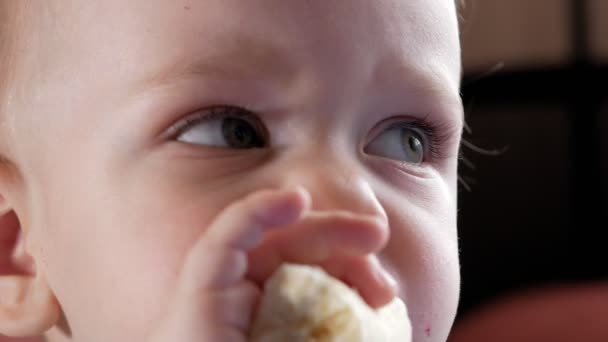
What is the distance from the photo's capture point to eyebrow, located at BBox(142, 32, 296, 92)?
56 centimetres

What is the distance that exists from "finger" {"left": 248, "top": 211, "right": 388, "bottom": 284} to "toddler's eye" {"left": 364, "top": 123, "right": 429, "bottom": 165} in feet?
0.51

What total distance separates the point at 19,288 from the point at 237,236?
27cm

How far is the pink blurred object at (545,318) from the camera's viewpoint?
1476 millimetres

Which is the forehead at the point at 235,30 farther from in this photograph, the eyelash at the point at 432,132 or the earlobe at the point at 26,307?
the earlobe at the point at 26,307

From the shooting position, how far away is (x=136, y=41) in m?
0.59

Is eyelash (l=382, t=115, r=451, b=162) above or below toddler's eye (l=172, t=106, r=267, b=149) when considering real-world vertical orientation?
below

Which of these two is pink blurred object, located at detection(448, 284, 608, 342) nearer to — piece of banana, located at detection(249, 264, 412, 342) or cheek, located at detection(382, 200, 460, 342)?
cheek, located at detection(382, 200, 460, 342)

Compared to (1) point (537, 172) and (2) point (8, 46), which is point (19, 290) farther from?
(1) point (537, 172)

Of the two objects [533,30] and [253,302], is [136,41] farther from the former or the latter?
[533,30]

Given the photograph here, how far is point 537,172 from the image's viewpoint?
190 cm

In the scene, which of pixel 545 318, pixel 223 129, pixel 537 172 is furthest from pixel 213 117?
pixel 537 172

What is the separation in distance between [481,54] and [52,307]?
1575mm

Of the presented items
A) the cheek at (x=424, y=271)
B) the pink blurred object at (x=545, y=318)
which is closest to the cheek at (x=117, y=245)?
the cheek at (x=424, y=271)

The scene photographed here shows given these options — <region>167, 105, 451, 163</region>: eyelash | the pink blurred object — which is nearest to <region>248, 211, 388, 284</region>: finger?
<region>167, 105, 451, 163</region>: eyelash
